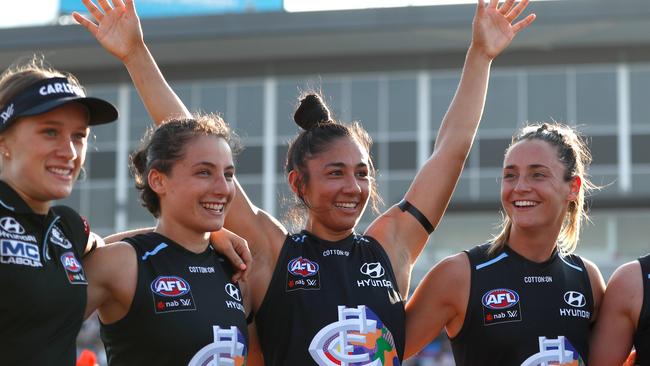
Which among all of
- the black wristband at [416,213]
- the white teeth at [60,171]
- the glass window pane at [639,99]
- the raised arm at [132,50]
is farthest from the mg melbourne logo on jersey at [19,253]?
the glass window pane at [639,99]

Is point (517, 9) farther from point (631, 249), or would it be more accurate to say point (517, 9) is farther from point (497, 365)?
point (631, 249)

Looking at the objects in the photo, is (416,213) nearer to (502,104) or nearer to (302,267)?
(302,267)

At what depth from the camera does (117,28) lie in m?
4.80

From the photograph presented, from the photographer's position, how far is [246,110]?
2930 cm

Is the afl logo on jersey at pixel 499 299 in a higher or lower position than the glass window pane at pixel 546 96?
lower

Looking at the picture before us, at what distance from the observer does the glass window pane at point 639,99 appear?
27.8 metres

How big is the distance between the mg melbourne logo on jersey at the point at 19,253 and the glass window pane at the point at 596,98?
82.9 feet

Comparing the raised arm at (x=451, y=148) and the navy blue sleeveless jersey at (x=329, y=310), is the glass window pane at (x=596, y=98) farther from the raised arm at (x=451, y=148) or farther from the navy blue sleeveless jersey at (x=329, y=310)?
the navy blue sleeveless jersey at (x=329, y=310)

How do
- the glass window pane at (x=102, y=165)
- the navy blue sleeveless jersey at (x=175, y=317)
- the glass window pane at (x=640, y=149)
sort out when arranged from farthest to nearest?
the glass window pane at (x=102, y=165)
the glass window pane at (x=640, y=149)
the navy blue sleeveless jersey at (x=175, y=317)

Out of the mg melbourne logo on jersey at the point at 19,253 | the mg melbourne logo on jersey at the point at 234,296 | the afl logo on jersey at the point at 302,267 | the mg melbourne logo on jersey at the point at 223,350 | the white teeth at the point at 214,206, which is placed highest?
the white teeth at the point at 214,206

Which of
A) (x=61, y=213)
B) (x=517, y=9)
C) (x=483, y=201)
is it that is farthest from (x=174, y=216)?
(x=483, y=201)

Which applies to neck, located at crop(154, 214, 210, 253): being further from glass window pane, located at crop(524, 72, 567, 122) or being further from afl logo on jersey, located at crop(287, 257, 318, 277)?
glass window pane, located at crop(524, 72, 567, 122)

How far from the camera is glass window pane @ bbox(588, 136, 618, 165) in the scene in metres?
27.7

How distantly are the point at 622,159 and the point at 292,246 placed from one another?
2448 cm
